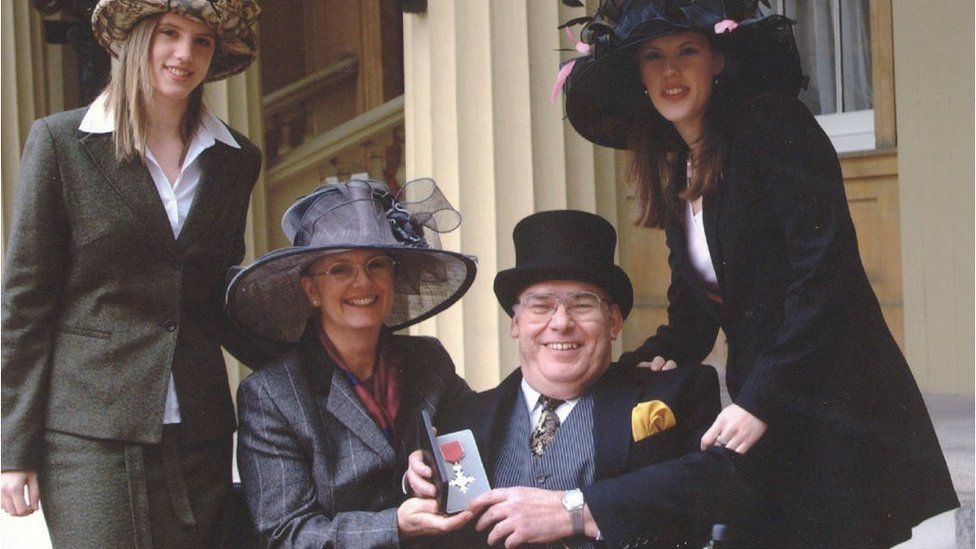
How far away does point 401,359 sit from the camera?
311cm

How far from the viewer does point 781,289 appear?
2658 millimetres

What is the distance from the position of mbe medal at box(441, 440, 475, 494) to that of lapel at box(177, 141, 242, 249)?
2.22ft

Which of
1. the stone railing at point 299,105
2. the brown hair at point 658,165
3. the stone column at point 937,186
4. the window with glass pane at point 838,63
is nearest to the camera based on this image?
the brown hair at point 658,165

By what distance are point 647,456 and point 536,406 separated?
25 centimetres

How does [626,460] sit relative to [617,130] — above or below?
below

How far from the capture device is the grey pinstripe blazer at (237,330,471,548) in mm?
2875

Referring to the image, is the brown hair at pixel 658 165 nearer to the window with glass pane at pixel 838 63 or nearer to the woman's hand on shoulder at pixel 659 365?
the woman's hand on shoulder at pixel 659 365

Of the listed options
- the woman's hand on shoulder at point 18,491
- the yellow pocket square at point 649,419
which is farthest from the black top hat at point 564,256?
the woman's hand on shoulder at point 18,491

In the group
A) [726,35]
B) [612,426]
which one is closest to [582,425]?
[612,426]

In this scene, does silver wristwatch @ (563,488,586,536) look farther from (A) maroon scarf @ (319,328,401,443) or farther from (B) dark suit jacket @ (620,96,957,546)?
(A) maroon scarf @ (319,328,401,443)

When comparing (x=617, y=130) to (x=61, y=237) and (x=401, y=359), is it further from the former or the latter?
(x=61, y=237)

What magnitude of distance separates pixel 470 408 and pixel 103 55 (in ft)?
16.2

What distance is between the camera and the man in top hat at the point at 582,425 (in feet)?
8.91

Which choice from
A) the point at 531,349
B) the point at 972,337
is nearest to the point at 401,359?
the point at 531,349
